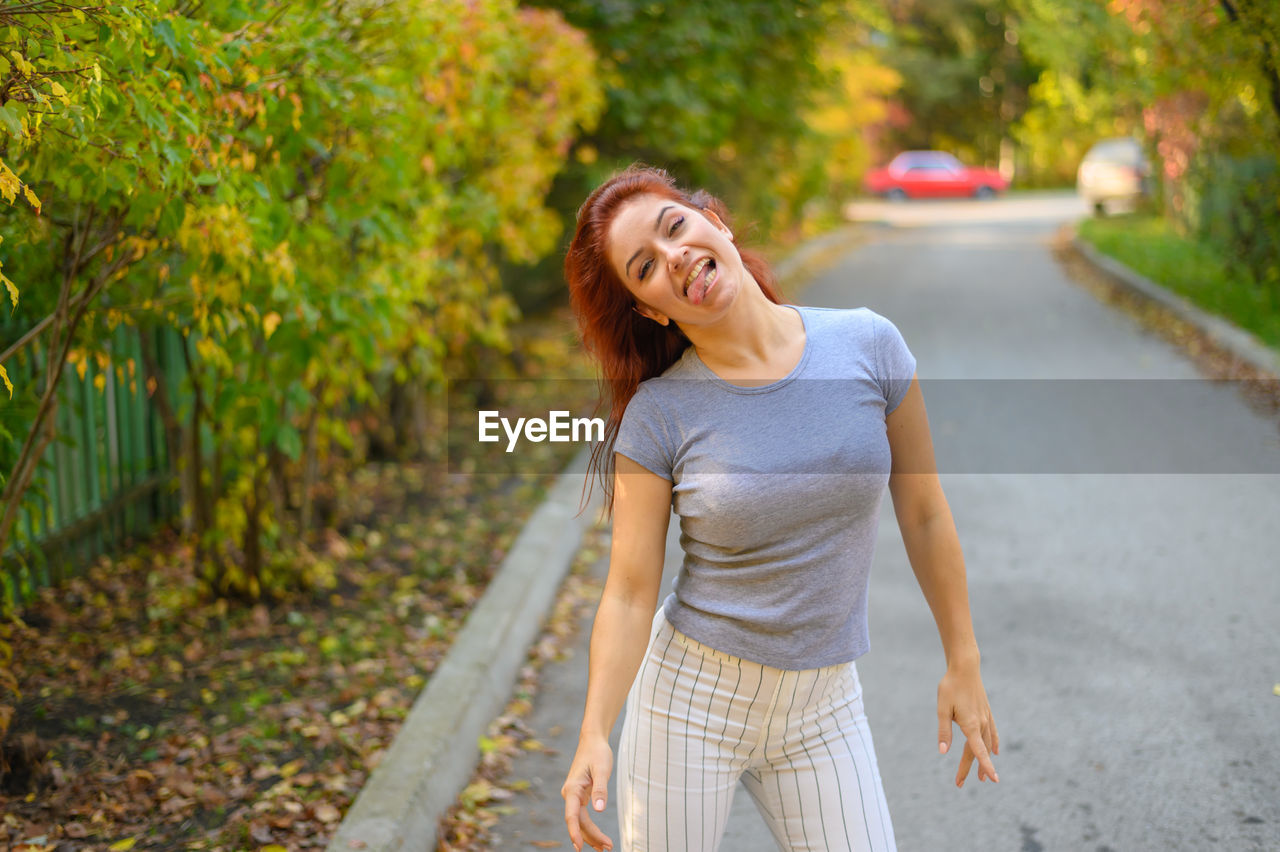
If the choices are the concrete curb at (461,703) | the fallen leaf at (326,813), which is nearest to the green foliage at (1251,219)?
the concrete curb at (461,703)

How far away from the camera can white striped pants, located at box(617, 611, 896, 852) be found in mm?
2314

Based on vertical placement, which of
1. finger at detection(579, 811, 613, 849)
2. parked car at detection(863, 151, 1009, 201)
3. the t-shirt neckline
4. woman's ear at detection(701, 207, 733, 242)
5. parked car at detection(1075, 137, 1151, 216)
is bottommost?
parked car at detection(863, 151, 1009, 201)

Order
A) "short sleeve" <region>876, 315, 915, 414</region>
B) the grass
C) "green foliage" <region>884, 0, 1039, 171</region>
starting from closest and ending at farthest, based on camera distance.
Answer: "short sleeve" <region>876, 315, 915, 414</region> < the grass < "green foliage" <region>884, 0, 1039, 171</region>

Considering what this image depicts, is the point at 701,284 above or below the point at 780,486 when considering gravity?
above

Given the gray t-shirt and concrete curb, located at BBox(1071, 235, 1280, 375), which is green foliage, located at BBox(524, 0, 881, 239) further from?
the gray t-shirt

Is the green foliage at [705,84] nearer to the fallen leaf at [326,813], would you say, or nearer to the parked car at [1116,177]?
the fallen leaf at [326,813]

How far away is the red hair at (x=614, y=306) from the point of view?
7.84 ft

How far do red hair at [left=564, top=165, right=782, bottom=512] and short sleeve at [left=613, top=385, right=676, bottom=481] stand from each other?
97 millimetres

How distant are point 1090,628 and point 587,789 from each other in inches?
146

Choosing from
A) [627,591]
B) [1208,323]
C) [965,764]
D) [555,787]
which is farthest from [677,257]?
[1208,323]

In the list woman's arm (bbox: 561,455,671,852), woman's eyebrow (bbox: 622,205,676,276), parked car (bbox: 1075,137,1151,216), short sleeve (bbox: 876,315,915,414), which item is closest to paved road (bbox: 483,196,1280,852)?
woman's arm (bbox: 561,455,671,852)

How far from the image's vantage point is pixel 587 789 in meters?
2.22

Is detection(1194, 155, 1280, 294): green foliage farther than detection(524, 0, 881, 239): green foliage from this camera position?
Yes

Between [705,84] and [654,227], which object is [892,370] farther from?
[705,84]
